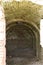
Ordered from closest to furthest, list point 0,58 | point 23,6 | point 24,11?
point 0,58
point 23,6
point 24,11

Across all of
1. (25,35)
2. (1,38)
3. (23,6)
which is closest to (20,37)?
(25,35)

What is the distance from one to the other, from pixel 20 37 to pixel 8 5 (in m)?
5.46

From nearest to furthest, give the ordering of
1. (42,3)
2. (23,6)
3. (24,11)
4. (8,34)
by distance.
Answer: (42,3)
(23,6)
(24,11)
(8,34)

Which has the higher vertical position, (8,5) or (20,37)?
(8,5)

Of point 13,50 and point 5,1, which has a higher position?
point 5,1

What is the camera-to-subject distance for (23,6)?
523 cm

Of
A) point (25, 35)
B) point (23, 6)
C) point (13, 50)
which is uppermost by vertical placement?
point (23, 6)

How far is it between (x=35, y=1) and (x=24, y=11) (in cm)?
120

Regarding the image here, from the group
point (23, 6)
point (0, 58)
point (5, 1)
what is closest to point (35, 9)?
point (23, 6)

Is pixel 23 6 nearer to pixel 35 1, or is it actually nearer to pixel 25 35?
pixel 35 1

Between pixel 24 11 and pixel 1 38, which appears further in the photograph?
pixel 24 11

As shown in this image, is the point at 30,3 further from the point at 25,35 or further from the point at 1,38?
the point at 25,35

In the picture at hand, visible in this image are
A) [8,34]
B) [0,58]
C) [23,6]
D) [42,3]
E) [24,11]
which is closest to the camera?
[0,58]

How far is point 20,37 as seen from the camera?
1029 cm
